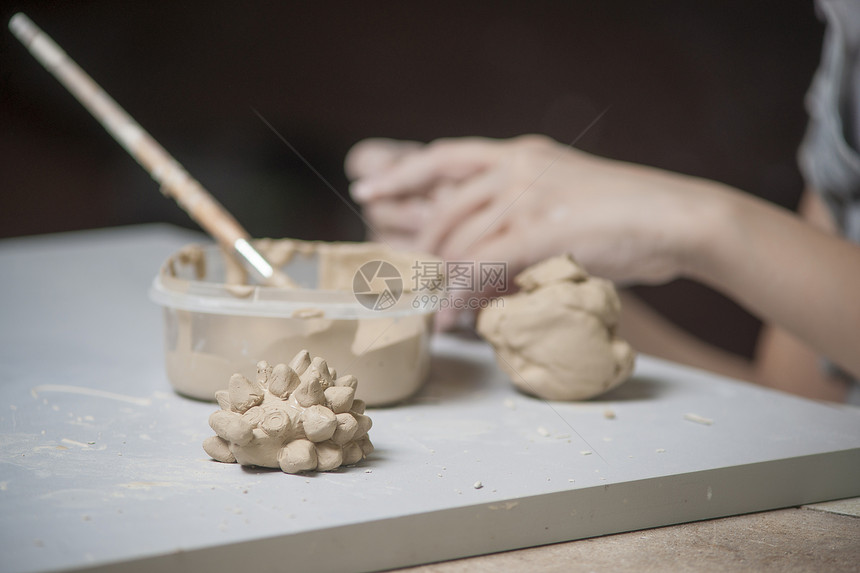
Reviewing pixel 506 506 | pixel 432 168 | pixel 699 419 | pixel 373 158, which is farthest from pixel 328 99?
pixel 506 506

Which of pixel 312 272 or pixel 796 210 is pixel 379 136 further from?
pixel 312 272

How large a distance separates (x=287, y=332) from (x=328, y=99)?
2023mm

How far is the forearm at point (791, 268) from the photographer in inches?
32.2

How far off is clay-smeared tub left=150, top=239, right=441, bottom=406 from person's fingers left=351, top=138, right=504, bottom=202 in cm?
34

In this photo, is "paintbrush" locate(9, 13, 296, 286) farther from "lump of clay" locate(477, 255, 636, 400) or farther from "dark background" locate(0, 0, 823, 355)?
"dark background" locate(0, 0, 823, 355)

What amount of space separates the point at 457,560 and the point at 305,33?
224 cm

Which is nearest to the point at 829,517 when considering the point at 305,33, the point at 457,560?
the point at 457,560

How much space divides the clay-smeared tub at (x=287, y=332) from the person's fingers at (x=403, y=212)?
1.18ft

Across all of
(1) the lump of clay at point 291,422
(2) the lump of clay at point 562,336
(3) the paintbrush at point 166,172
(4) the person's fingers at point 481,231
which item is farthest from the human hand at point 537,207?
(1) the lump of clay at point 291,422

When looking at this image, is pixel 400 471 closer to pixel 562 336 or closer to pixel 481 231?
pixel 562 336

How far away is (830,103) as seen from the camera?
0.99m

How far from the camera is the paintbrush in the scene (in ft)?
2.53

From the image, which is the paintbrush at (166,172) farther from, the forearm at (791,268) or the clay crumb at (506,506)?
the forearm at (791,268)

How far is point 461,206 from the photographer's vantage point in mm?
960
